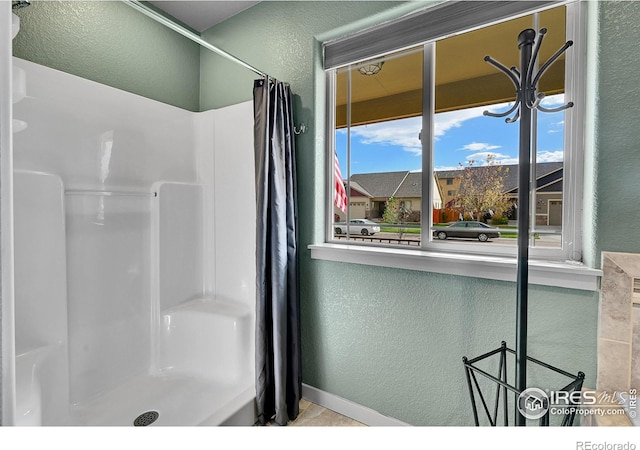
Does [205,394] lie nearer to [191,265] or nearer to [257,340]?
[257,340]

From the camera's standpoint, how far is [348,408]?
163cm

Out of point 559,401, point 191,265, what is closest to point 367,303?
point 559,401

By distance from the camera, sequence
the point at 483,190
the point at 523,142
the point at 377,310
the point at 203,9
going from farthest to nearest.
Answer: the point at 203,9 < the point at 377,310 < the point at 483,190 < the point at 523,142

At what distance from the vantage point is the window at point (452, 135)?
4.11 feet

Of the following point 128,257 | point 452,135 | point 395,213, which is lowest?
point 128,257

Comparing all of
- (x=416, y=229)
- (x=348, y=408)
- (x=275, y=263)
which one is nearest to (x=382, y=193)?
(x=416, y=229)

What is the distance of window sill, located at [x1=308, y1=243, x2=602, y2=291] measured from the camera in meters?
1.09

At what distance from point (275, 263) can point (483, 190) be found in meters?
1.11

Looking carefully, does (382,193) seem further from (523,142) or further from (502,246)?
(523,142)

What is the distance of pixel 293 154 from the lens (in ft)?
5.55

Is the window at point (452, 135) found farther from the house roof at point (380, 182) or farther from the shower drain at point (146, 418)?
the shower drain at point (146, 418)

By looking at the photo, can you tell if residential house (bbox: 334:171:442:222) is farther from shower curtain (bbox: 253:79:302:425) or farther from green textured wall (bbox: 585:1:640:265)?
green textured wall (bbox: 585:1:640:265)

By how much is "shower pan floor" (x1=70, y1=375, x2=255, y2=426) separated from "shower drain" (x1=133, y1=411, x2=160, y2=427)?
0.01 metres

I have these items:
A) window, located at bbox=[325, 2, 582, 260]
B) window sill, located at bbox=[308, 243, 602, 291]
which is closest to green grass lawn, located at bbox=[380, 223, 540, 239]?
window, located at bbox=[325, 2, 582, 260]
